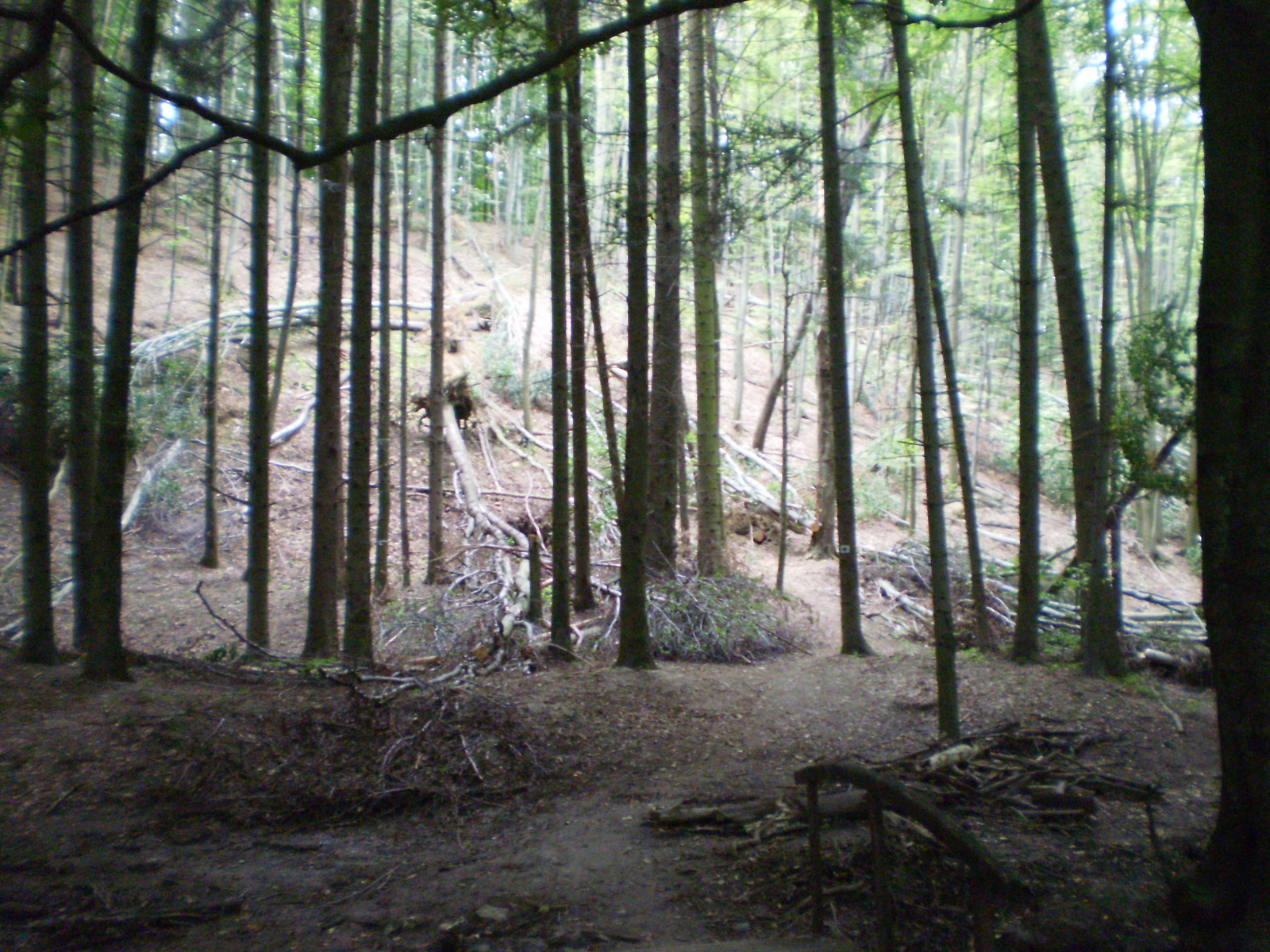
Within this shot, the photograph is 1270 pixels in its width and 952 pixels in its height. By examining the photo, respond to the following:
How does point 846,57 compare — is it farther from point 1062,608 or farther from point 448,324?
point 448,324

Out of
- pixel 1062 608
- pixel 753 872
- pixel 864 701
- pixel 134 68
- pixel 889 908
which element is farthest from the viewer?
pixel 1062 608

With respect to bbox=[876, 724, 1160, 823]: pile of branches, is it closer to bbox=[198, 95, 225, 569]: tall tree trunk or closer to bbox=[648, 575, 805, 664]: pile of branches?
bbox=[648, 575, 805, 664]: pile of branches

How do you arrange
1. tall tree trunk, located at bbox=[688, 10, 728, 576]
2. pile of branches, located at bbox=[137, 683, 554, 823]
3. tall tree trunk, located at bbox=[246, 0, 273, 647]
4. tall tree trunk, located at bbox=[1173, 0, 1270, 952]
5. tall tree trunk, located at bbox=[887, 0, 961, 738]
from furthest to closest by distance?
tall tree trunk, located at bbox=[688, 10, 728, 576]
tall tree trunk, located at bbox=[246, 0, 273, 647]
tall tree trunk, located at bbox=[887, 0, 961, 738]
pile of branches, located at bbox=[137, 683, 554, 823]
tall tree trunk, located at bbox=[1173, 0, 1270, 952]

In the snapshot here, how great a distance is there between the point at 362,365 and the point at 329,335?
80 centimetres

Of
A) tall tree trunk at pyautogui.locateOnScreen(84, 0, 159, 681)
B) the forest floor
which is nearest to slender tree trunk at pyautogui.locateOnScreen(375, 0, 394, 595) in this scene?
the forest floor

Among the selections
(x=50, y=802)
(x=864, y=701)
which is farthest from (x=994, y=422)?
(x=50, y=802)

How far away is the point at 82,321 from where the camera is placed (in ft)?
24.5

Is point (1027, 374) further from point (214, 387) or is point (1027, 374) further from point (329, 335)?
point (214, 387)

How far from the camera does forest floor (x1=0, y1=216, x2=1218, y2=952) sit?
3.93 meters

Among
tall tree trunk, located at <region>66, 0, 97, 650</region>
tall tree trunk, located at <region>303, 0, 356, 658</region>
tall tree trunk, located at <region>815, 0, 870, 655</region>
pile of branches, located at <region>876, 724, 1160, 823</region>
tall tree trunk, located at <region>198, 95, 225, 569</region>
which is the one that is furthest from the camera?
tall tree trunk, located at <region>198, 95, 225, 569</region>

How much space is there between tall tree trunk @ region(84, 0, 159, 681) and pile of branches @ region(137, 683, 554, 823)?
1.67m

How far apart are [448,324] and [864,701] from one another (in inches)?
675

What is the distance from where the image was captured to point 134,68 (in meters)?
Result: 6.79

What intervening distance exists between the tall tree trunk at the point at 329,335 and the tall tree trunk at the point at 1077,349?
7.67 m
